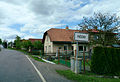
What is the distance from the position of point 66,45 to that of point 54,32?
167 inches

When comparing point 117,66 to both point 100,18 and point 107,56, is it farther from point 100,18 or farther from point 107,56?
point 100,18

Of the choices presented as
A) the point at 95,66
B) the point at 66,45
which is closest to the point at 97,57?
the point at 95,66

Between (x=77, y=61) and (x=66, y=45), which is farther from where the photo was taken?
(x=66, y=45)

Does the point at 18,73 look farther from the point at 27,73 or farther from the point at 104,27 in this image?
the point at 104,27

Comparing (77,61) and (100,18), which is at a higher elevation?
(100,18)

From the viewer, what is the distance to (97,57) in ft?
27.1

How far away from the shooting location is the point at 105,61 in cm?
823

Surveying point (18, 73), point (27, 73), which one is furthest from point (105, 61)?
point (18, 73)

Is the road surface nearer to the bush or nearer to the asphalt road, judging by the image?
the asphalt road

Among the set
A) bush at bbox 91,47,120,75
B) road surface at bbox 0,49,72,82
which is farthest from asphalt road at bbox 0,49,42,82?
bush at bbox 91,47,120,75

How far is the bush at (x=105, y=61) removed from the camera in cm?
818

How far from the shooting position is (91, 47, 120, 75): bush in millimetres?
8180

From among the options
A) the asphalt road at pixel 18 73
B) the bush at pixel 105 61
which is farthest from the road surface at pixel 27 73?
the bush at pixel 105 61

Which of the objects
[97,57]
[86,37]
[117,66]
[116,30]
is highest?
[116,30]
